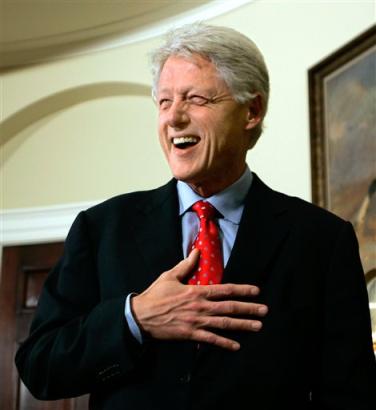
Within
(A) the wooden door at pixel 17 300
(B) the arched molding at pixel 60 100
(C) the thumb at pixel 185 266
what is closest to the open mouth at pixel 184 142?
(C) the thumb at pixel 185 266

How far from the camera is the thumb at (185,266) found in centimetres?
136

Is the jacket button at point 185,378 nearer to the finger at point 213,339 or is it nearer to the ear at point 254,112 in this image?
the finger at point 213,339

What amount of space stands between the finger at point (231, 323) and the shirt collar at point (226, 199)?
27cm

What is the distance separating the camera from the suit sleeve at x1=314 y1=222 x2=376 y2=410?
1419mm

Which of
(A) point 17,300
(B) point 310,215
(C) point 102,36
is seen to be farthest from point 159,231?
(A) point 17,300

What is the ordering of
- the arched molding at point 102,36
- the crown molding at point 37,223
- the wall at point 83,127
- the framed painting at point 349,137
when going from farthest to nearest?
the crown molding at point 37,223
the wall at point 83,127
the arched molding at point 102,36
the framed painting at point 349,137

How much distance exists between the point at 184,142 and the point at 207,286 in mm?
322

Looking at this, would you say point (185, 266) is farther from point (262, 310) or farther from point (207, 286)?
point (262, 310)

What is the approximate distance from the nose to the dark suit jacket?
0.55 feet

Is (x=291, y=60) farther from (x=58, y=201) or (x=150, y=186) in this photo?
(x=58, y=201)

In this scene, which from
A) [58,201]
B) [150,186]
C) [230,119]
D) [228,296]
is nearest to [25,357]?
[228,296]

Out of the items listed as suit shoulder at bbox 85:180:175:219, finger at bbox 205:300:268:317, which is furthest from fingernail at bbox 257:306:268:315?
suit shoulder at bbox 85:180:175:219

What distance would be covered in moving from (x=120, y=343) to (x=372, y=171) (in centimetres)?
184

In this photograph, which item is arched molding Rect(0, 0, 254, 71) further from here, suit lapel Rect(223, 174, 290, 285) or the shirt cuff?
the shirt cuff
